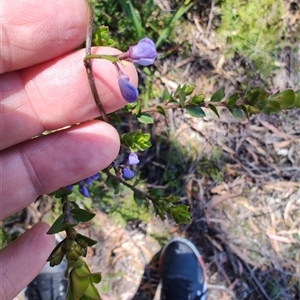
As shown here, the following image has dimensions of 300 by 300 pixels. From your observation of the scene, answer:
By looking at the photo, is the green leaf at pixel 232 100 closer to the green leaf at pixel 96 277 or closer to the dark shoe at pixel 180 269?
the green leaf at pixel 96 277

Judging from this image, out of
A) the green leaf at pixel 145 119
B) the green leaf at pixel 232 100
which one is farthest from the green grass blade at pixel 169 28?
the green leaf at pixel 232 100

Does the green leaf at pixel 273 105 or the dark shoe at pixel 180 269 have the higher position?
the green leaf at pixel 273 105

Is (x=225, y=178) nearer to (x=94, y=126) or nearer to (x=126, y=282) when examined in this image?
(x=126, y=282)

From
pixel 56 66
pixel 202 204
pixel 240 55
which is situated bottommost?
pixel 202 204

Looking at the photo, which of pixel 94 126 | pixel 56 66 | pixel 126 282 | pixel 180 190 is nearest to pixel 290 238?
pixel 180 190

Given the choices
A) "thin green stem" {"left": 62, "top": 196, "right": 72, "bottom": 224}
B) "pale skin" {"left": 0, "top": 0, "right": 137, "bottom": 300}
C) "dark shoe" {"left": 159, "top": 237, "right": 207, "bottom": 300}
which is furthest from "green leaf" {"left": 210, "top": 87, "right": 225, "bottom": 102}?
"dark shoe" {"left": 159, "top": 237, "right": 207, "bottom": 300}

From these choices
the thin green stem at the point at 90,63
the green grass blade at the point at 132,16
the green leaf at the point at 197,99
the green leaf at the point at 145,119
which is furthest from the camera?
the green grass blade at the point at 132,16
